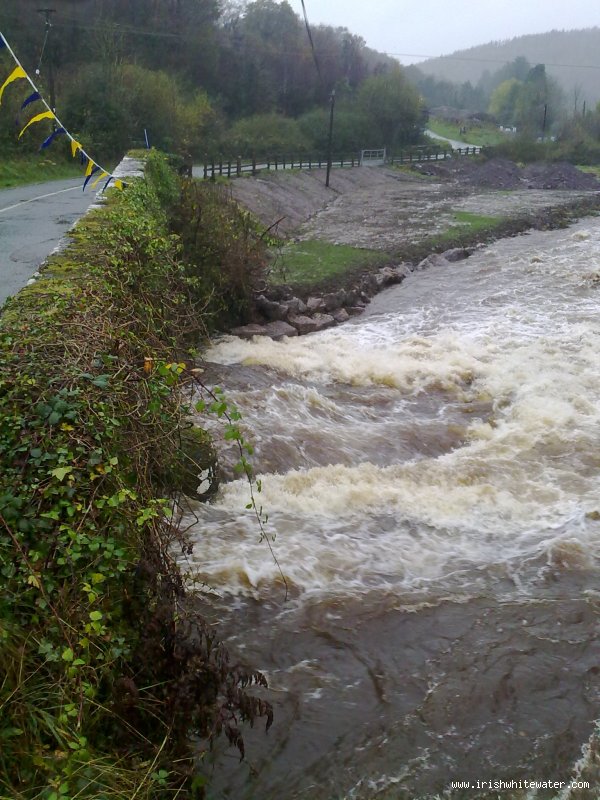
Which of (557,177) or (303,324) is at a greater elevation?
(557,177)

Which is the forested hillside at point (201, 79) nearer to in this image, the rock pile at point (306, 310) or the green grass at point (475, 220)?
the green grass at point (475, 220)

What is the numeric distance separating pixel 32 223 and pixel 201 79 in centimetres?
4111

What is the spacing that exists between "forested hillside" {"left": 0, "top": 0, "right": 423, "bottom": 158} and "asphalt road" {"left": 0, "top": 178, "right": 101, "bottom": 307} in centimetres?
700

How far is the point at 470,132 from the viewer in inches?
3671

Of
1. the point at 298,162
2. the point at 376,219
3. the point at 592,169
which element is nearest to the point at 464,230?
the point at 376,219

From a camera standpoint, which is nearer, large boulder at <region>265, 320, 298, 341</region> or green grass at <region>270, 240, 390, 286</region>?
large boulder at <region>265, 320, 298, 341</region>

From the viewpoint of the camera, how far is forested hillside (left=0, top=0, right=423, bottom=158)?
112 feet

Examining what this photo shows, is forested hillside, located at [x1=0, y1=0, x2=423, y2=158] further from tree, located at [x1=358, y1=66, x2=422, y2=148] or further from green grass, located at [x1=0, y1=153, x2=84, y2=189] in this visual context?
green grass, located at [x1=0, y1=153, x2=84, y2=189]

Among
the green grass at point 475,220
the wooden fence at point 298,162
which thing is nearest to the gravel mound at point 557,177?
the wooden fence at point 298,162

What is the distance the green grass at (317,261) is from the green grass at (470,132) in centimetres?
6830

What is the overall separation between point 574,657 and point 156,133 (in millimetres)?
35115

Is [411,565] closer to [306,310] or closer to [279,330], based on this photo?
[279,330]

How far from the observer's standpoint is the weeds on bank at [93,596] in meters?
3.29

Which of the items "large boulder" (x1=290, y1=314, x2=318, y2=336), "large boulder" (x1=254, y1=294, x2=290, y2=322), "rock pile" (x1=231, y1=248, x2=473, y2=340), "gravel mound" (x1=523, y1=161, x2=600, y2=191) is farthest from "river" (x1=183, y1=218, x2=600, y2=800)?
"gravel mound" (x1=523, y1=161, x2=600, y2=191)
